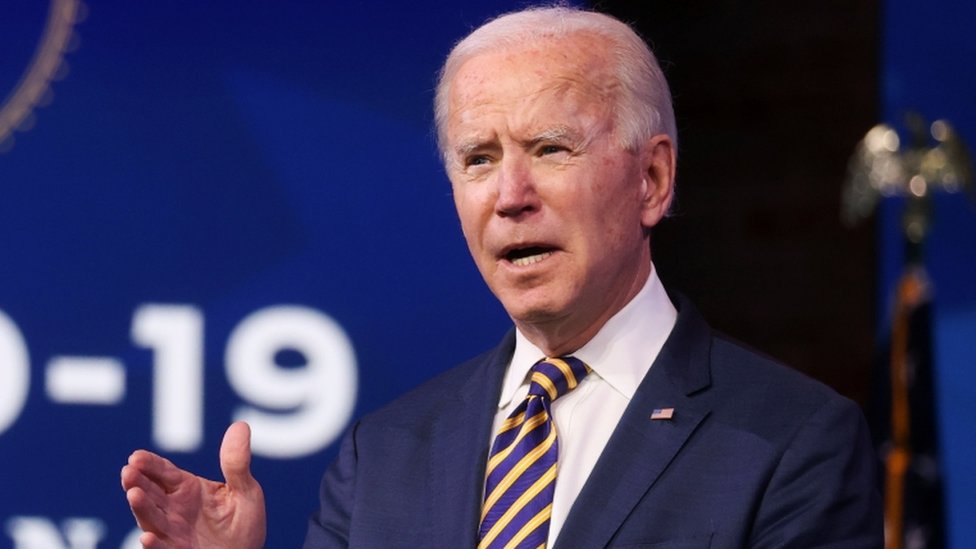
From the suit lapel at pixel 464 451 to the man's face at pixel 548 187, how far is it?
0.32 ft

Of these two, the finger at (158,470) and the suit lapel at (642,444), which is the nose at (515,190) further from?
the finger at (158,470)

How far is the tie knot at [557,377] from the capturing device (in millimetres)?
2002

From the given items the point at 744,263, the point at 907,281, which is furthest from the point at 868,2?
the point at 907,281

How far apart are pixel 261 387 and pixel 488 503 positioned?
97 centimetres

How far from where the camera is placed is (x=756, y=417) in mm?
1897

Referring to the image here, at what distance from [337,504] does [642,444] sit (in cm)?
48

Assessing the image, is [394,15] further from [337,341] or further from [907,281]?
[907,281]

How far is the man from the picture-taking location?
5.99ft

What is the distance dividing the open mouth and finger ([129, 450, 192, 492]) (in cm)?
50

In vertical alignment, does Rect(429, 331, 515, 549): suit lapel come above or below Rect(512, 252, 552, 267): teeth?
below

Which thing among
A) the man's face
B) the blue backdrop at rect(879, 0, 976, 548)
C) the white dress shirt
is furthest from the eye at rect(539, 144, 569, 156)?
the blue backdrop at rect(879, 0, 976, 548)

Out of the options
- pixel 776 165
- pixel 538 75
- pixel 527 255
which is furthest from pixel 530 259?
pixel 776 165

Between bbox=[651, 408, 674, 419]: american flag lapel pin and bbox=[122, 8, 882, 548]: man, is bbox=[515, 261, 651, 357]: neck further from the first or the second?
bbox=[651, 408, 674, 419]: american flag lapel pin

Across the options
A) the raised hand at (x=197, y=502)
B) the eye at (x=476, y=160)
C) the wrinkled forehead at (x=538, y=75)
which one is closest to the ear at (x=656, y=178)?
the wrinkled forehead at (x=538, y=75)
